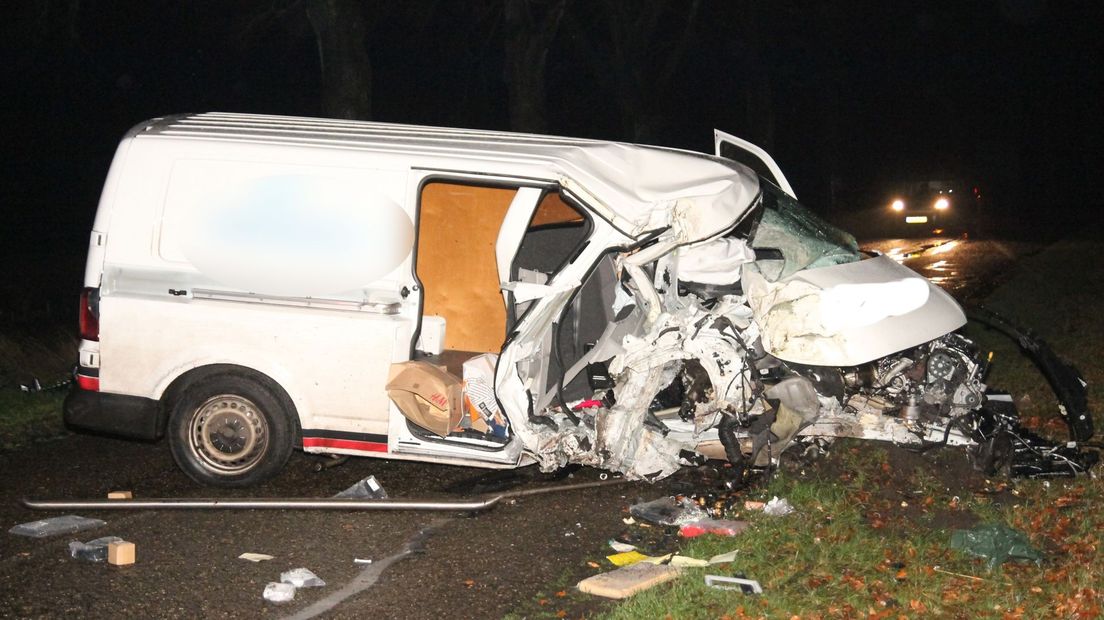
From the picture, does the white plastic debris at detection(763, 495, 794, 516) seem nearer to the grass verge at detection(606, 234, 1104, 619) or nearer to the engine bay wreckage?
the grass verge at detection(606, 234, 1104, 619)

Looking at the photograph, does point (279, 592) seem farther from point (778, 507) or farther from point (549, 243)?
point (549, 243)

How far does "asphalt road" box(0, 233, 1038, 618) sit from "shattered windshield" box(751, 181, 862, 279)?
1.50 metres

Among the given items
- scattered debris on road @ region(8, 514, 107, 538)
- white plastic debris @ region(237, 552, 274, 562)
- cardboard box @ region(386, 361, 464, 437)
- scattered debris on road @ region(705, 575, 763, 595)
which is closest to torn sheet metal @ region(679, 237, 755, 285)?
cardboard box @ region(386, 361, 464, 437)

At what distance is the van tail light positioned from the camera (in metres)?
6.20

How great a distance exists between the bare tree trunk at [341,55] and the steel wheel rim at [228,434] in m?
7.64

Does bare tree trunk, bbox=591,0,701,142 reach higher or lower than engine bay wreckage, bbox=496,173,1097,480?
higher

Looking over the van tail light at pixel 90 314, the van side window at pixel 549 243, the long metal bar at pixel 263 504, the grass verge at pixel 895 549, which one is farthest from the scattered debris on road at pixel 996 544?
the van tail light at pixel 90 314

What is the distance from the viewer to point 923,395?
613cm

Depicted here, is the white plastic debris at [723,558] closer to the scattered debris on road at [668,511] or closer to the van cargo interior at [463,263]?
the scattered debris on road at [668,511]

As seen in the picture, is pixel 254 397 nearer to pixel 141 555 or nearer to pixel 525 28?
pixel 141 555

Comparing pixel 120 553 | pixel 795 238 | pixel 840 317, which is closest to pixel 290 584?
pixel 120 553

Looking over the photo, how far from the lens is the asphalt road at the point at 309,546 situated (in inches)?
189

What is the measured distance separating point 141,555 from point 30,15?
1155 centimetres

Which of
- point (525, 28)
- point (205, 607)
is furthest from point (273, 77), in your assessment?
point (205, 607)
